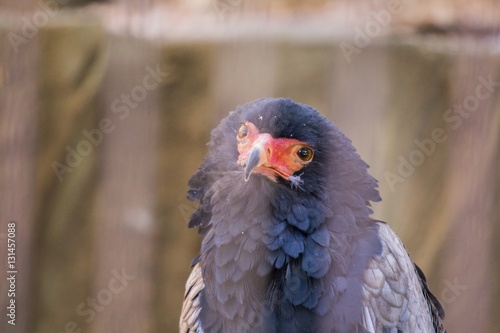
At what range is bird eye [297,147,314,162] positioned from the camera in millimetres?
2861

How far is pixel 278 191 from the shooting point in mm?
2838

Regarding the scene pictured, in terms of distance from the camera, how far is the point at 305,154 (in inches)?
113

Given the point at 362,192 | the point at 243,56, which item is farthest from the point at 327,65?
the point at 362,192
